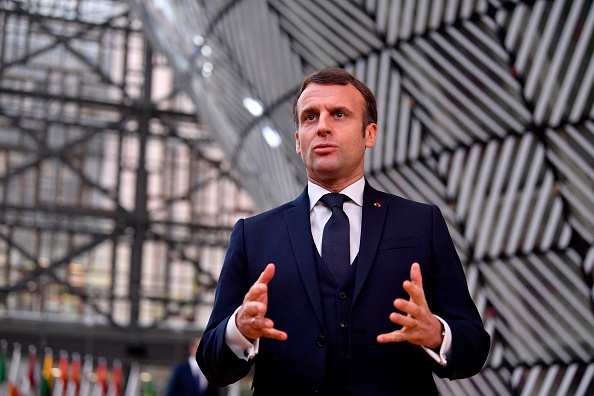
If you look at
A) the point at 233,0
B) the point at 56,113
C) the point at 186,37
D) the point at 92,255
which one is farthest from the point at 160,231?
the point at 233,0

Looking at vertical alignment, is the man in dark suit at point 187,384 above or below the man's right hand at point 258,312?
above

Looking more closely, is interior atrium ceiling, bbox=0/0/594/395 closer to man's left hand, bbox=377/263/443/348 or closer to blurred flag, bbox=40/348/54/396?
man's left hand, bbox=377/263/443/348

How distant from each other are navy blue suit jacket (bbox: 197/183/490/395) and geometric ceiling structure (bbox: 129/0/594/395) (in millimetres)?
6217

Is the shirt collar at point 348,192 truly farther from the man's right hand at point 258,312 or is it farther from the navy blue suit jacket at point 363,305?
Answer: the man's right hand at point 258,312

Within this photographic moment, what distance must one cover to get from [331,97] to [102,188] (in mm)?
27271

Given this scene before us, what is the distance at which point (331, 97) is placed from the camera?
2.92m

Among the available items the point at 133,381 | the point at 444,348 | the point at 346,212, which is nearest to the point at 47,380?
the point at 133,381

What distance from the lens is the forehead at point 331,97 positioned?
291 centimetres

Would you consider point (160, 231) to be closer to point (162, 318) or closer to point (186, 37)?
point (162, 318)

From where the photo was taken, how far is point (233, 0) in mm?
12945

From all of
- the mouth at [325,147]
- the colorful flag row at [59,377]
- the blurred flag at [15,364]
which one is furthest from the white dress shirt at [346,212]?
the blurred flag at [15,364]

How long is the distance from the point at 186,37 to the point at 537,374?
23.8 feet

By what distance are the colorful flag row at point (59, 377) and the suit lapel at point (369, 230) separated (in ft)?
65.5

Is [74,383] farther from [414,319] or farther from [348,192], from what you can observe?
[414,319]
